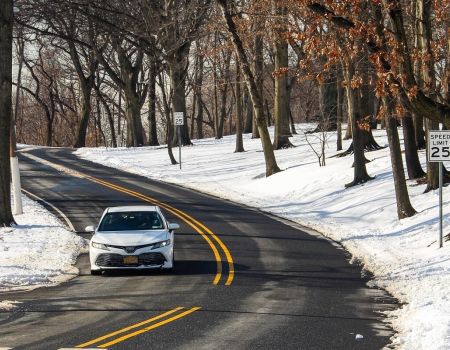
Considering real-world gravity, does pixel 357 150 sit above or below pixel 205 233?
above

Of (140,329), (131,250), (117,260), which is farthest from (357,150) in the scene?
(140,329)

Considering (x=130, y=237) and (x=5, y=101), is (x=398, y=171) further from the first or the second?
(x=5, y=101)

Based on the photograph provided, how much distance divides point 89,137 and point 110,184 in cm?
7385

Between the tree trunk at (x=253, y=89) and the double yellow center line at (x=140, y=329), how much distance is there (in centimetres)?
2346

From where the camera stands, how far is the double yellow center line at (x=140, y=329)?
1069 centimetres

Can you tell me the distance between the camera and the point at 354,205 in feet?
92.8

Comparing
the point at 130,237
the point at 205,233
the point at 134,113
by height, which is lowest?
the point at 205,233

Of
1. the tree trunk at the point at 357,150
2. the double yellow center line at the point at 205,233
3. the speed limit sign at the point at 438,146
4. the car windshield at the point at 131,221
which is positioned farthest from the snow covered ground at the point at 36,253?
the tree trunk at the point at 357,150

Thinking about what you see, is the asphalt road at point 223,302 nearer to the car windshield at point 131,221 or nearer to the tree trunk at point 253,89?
the car windshield at point 131,221

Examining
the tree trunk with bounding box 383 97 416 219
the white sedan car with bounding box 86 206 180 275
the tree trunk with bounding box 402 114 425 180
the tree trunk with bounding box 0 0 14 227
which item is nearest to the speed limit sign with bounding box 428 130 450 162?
the tree trunk with bounding box 383 97 416 219

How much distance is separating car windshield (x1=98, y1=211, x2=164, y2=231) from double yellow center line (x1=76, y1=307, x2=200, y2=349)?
17.6ft

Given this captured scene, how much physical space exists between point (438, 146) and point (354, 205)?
32.4 ft

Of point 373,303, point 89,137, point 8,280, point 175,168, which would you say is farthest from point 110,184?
point 89,137

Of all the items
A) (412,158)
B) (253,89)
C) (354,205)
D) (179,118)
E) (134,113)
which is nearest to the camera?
(354,205)
